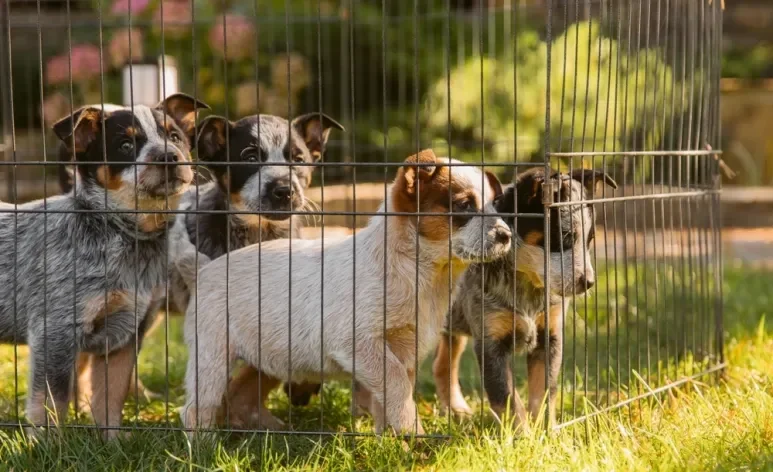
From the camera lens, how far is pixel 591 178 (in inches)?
165

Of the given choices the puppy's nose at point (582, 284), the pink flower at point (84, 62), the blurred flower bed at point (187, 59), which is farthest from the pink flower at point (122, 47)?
the puppy's nose at point (582, 284)

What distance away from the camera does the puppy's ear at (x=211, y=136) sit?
4629 millimetres

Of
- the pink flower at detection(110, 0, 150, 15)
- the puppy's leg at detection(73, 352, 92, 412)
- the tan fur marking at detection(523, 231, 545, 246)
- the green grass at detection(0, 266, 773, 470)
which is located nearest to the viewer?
the green grass at detection(0, 266, 773, 470)

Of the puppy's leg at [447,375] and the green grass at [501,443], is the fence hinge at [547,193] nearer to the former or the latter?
the green grass at [501,443]

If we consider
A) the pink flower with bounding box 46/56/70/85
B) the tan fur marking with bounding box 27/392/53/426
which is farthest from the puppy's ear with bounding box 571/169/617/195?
the pink flower with bounding box 46/56/70/85

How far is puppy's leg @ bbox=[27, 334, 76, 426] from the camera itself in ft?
13.4

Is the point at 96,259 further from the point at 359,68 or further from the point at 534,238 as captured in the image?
the point at 359,68

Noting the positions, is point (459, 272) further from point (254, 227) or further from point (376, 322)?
point (254, 227)

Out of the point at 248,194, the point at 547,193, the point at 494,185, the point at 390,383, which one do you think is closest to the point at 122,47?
the point at 248,194

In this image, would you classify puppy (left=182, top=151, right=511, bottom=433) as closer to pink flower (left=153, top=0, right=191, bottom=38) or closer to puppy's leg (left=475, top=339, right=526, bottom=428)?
puppy's leg (left=475, top=339, right=526, bottom=428)

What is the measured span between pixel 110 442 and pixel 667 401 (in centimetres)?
231

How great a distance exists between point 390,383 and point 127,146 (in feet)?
4.88

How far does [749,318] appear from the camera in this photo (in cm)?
636

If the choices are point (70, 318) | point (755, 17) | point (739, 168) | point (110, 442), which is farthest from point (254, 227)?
point (755, 17)
